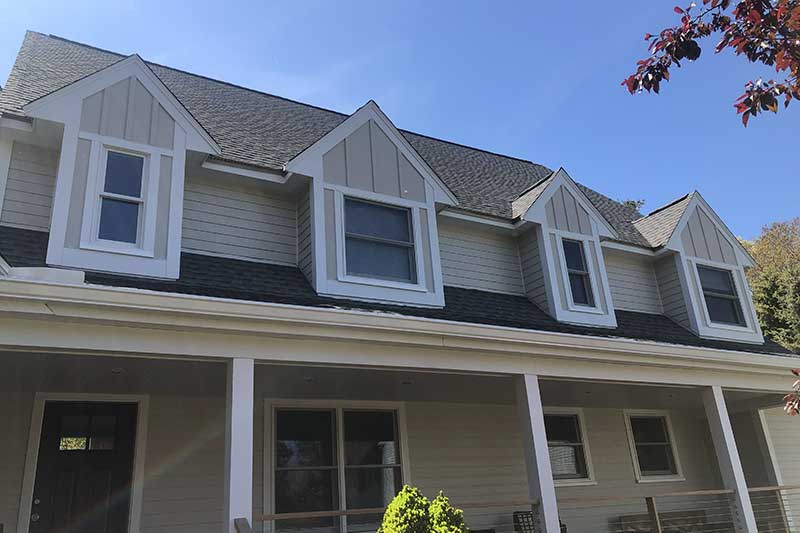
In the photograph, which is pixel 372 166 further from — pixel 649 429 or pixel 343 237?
pixel 649 429

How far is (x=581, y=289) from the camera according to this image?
9.39 meters

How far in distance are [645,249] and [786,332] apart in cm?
1399

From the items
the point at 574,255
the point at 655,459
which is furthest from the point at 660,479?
the point at 574,255

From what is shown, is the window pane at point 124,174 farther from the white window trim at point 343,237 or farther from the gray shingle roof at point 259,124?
the white window trim at point 343,237

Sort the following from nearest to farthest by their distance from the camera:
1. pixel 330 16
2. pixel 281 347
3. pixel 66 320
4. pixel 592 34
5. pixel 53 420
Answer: pixel 66 320 → pixel 281 347 → pixel 53 420 → pixel 592 34 → pixel 330 16

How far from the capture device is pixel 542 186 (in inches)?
382

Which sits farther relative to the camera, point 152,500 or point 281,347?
point 152,500

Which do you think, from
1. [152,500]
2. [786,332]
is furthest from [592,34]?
[786,332]

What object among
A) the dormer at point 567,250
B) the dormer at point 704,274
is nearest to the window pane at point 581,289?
the dormer at point 567,250

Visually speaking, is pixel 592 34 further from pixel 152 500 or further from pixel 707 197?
pixel 152 500

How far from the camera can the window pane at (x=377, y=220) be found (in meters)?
7.65

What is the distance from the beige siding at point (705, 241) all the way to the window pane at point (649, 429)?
3088mm

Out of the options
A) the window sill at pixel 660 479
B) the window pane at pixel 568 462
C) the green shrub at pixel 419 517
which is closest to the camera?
the green shrub at pixel 419 517

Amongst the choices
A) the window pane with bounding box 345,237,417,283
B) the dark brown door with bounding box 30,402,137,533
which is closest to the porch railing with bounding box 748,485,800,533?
the window pane with bounding box 345,237,417,283
